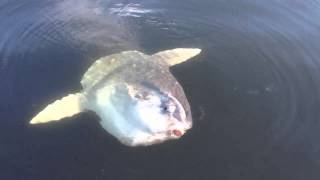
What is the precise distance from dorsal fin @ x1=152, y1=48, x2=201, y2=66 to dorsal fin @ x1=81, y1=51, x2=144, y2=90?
449 millimetres

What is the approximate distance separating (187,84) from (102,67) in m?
1.75

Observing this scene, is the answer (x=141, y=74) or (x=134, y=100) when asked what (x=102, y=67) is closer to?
(x=141, y=74)

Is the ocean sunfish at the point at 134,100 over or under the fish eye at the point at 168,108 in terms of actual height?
under

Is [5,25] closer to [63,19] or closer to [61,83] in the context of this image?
[63,19]

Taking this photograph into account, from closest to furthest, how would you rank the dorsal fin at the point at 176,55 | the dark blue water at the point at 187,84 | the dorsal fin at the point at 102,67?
the dark blue water at the point at 187,84 → the dorsal fin at the point at 102,67 → the dorsal fin at the point at 176,55

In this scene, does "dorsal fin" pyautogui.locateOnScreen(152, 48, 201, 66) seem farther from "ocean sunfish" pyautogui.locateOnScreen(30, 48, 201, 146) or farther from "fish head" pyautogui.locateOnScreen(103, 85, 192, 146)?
"fish head" pyautogui.locateOnScreen(103, 85, 192, 146)

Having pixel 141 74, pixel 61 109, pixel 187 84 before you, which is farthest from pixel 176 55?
pixel 61 109

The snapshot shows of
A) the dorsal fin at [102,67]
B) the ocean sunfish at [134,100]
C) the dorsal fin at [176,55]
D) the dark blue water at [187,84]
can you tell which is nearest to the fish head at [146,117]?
the ocean sunfish at [134,100]

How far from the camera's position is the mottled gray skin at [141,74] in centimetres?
1080

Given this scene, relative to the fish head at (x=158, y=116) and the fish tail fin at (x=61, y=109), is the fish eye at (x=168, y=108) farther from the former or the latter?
the fish tail fin at (x=61, y=109)

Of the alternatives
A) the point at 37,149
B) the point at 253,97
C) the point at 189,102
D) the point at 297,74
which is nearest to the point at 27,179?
the point at 37,149

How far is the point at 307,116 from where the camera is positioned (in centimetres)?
1145

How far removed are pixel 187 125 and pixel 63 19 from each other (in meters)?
5.12

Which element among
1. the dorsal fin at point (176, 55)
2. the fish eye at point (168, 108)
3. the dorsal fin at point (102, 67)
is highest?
the fish eye at point (168, 108)
